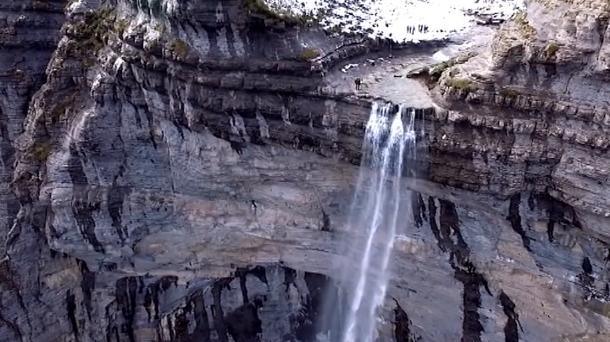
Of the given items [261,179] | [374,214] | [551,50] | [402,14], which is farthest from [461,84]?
[261,179]

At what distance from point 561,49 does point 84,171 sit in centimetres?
2024

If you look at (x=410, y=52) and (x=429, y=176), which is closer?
(x=429, y=176)

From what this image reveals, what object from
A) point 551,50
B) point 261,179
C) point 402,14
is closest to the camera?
point 551,50

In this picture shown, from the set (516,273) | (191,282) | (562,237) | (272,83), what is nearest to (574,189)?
(562,237)

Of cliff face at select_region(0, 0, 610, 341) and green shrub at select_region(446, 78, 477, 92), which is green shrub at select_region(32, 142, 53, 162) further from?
green shrub at select_region(446, 78, 477, 92)

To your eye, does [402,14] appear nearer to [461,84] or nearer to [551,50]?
[461,84]

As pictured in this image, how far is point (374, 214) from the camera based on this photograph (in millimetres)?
25250

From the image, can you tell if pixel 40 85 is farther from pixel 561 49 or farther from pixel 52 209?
pixel 561 49

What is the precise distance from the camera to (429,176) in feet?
76.3

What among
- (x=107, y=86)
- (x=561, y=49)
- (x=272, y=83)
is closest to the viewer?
(x=561, y=49)

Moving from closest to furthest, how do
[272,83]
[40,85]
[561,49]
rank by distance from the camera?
[561,49] → [272,83] → [40,85]

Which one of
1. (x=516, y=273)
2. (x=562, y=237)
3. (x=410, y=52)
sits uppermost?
(x=410, y=52)

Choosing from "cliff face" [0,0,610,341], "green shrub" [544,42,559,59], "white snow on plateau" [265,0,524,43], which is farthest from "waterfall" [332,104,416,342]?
"white snow on plateau" [265,0,524,43]

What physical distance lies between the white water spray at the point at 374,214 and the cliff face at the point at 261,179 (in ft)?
1.91
